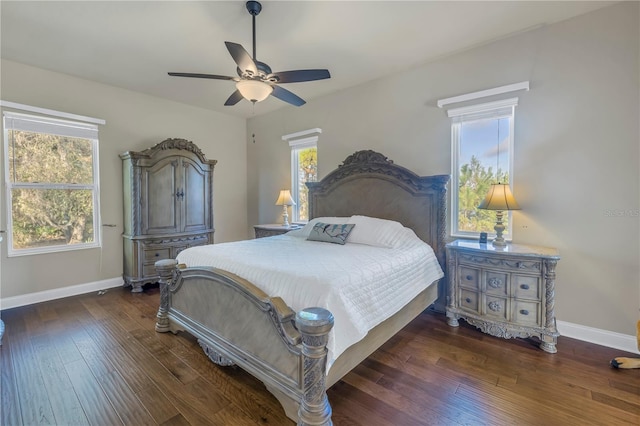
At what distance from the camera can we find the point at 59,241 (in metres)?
3.62

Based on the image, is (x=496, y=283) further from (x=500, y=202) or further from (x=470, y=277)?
(x=500, y=202)

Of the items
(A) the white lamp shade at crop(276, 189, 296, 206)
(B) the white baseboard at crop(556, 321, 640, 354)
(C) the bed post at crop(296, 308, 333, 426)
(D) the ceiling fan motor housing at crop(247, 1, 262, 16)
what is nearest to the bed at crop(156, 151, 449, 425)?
(C) the bed post at crop(296, 308, 333, 426)

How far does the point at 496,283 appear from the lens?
2.55 metres

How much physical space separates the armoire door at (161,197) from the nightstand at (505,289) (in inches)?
147

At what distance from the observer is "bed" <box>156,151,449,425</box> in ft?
4.96

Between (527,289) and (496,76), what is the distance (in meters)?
2.10

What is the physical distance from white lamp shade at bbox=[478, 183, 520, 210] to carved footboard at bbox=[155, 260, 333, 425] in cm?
200

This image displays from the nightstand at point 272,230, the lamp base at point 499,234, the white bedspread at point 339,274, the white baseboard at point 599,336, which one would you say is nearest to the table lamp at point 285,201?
the nightstand at point 272,230

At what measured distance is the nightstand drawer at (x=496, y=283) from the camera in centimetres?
250

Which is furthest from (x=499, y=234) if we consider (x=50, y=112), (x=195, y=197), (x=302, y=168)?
(x=50, y=112)

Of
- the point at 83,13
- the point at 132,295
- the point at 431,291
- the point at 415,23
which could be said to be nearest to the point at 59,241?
the point at 132,295

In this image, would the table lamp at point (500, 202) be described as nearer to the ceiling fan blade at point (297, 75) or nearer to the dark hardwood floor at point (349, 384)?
the dark hardwood floor at point (349, 384)

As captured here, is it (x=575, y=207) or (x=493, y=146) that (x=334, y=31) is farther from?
(x=575, y=207)

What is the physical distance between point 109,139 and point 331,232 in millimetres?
3429
